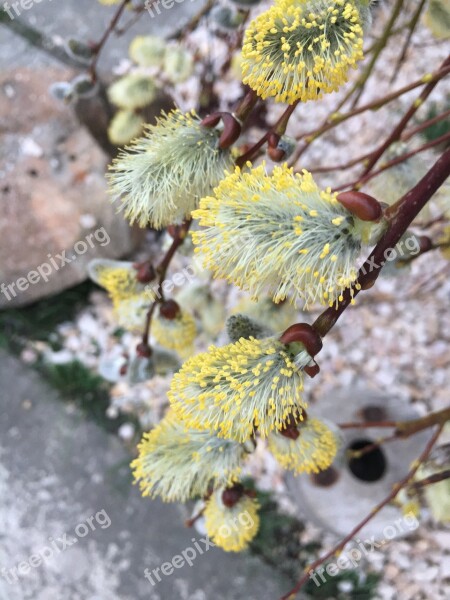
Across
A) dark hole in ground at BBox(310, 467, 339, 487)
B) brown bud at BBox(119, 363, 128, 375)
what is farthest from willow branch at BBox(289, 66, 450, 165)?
dark hole in ground at BBox(310, 467, 339, 487)

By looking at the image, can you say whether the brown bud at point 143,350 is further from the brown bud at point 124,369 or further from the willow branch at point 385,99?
the willow branch at point 385,99

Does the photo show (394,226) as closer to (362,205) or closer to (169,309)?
(362,205)

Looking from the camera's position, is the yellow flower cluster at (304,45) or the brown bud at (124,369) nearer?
the yellow flower cluster at (304,45)

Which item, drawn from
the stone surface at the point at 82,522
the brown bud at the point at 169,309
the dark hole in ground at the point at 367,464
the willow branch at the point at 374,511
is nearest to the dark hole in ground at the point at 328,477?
the dark hole in ground at the point at 367,464

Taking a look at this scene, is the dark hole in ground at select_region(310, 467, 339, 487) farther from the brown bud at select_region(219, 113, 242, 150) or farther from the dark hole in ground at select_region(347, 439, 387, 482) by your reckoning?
the brown bud at select_region(219, 113, 242, 150)

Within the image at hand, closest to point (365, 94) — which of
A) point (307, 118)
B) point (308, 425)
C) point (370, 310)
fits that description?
point (307, 118)

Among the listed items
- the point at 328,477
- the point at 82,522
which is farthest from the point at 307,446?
the point at 82,522

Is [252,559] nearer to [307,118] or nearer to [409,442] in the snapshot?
[409,442]
